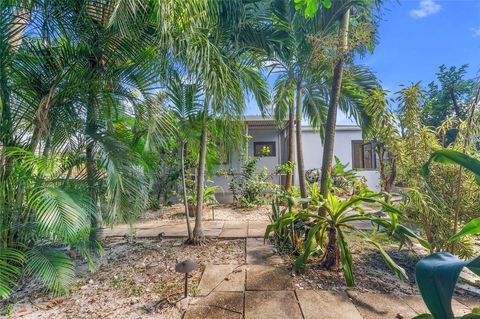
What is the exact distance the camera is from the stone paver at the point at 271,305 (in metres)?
2.06

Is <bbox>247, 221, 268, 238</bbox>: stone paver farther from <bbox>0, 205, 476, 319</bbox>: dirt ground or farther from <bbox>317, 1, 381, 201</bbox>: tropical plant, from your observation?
<bbox>317, 1, 381, 201</bbox>: tropical plant

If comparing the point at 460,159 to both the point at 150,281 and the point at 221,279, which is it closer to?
the point at 221,279

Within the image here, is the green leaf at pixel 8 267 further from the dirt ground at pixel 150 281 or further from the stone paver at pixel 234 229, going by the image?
the stone paver at pixel 234 229

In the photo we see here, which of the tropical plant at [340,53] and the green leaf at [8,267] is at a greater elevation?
the tropical plant at [340,53]

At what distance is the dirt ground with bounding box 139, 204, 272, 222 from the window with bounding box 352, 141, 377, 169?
19.8 feet

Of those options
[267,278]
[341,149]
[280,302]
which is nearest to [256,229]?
[267,278]

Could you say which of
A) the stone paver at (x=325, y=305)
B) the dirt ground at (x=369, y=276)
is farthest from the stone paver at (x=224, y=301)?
the dirt ground at (x=369, y=276)

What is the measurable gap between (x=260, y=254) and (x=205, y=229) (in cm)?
177

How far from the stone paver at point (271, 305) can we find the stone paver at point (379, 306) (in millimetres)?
660

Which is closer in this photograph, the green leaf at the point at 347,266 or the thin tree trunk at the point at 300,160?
the green leaf at the point at 347,266

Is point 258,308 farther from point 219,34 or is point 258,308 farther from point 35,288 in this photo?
point 219,34

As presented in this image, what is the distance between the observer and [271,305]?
7.22 ft

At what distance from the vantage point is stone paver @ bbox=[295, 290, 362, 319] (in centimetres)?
205

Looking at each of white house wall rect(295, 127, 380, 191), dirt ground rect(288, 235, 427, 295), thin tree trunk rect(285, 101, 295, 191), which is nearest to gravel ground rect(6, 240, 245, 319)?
dirt ground rect(288, 235, 427, 295)
